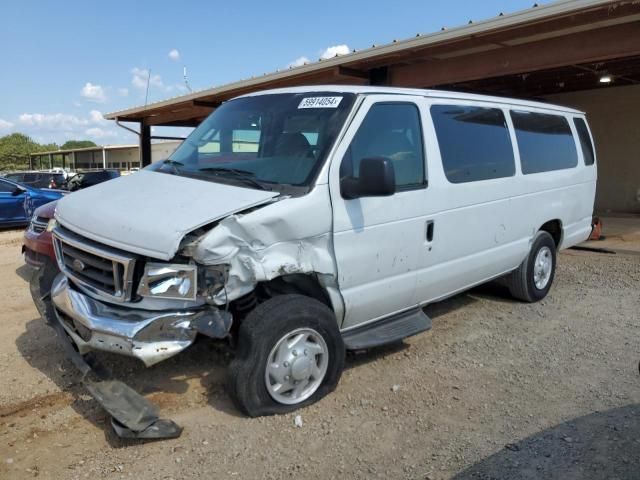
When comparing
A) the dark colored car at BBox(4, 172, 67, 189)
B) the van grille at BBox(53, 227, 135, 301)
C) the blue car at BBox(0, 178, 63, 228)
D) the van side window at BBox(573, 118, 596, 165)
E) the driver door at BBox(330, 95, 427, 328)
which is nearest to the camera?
the van grille at BBox(53, 227, 135, 301)

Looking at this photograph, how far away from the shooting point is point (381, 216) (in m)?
3.87

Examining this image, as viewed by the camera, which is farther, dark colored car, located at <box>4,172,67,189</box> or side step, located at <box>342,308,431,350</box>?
dark colored car, located at <box>4,172,67,189</box>

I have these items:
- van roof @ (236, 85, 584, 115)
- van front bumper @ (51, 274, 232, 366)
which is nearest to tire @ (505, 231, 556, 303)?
van roof @ (236, 85, 584, 115)

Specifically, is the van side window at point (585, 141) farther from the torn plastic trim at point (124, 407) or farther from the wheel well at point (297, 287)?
the torn plastic trim at point (124, 407)

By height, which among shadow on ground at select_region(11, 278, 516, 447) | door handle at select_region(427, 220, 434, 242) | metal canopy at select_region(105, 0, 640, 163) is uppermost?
metal canopy at select_region(105, 0, 640, 163)

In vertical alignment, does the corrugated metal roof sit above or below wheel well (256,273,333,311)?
above

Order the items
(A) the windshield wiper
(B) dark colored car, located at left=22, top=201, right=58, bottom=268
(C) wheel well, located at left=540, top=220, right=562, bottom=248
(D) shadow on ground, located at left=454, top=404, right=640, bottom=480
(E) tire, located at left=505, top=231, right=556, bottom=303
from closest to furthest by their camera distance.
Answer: (D) shadow on ground, located at left=454, top=404, right=640, bottom=480 → (A) the windshield wiper → (B) dark colored car, located at left=22, top=201, right=58, bottom=268 → (E) tire, located at left=505, top=231, right=556, bottom=303 → (C) wheel well, located at left=540, top=220, right=562, bottom=248

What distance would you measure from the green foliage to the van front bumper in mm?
84930

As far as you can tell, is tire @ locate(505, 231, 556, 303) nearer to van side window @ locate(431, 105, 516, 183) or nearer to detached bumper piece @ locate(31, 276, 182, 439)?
van side window @ locate(431, 105, 516, 183)

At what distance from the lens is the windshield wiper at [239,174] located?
3595mm

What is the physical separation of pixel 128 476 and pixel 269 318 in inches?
45.0

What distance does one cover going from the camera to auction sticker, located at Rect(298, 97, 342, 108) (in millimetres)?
3928

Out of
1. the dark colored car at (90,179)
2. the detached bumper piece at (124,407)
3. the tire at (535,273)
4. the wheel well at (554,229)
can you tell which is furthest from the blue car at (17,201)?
the wheel well at (554,229)

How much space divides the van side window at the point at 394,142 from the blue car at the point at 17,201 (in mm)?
10680
